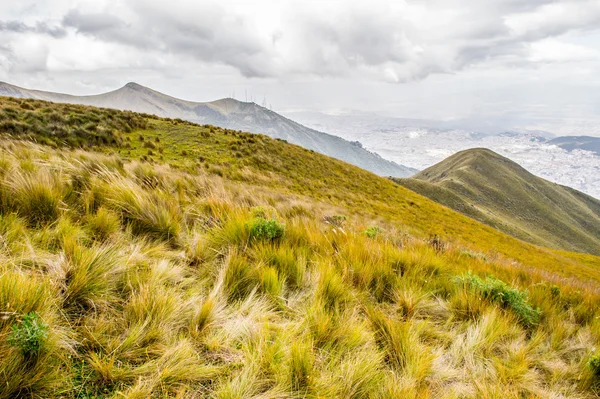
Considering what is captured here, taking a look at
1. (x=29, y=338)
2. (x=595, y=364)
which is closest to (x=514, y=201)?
(x=595, y=364)

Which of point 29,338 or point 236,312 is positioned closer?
point 29,338

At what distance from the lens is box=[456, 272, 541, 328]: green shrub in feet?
10.5

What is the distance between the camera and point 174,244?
11.1 ft

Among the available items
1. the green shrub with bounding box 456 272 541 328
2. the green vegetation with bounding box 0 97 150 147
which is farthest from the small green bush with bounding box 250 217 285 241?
the green vegetation with bounding box 0 97 150 147

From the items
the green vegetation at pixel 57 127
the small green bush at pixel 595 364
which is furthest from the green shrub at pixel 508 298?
the green vegetation at pixel 57 127

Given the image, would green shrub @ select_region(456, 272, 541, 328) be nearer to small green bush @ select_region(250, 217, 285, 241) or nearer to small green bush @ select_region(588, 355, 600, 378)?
small green bush @ select_region(588, 355, 600, 378)

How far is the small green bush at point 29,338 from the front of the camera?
53.9 inches

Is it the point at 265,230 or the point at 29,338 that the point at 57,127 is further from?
the point at 29,338

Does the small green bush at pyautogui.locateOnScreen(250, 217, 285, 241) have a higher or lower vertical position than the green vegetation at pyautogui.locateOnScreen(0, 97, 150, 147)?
lower

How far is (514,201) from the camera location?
13850 centimetres

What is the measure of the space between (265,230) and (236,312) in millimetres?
1460

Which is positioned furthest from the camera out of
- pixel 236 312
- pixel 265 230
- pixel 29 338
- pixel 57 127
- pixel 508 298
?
pixel 57 127

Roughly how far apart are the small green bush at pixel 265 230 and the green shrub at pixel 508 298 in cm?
244

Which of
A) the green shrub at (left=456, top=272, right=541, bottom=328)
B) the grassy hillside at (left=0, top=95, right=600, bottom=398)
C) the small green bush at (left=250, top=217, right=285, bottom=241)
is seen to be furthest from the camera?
the small green bush at (left=250, top=217, right=285, bottom=241)
